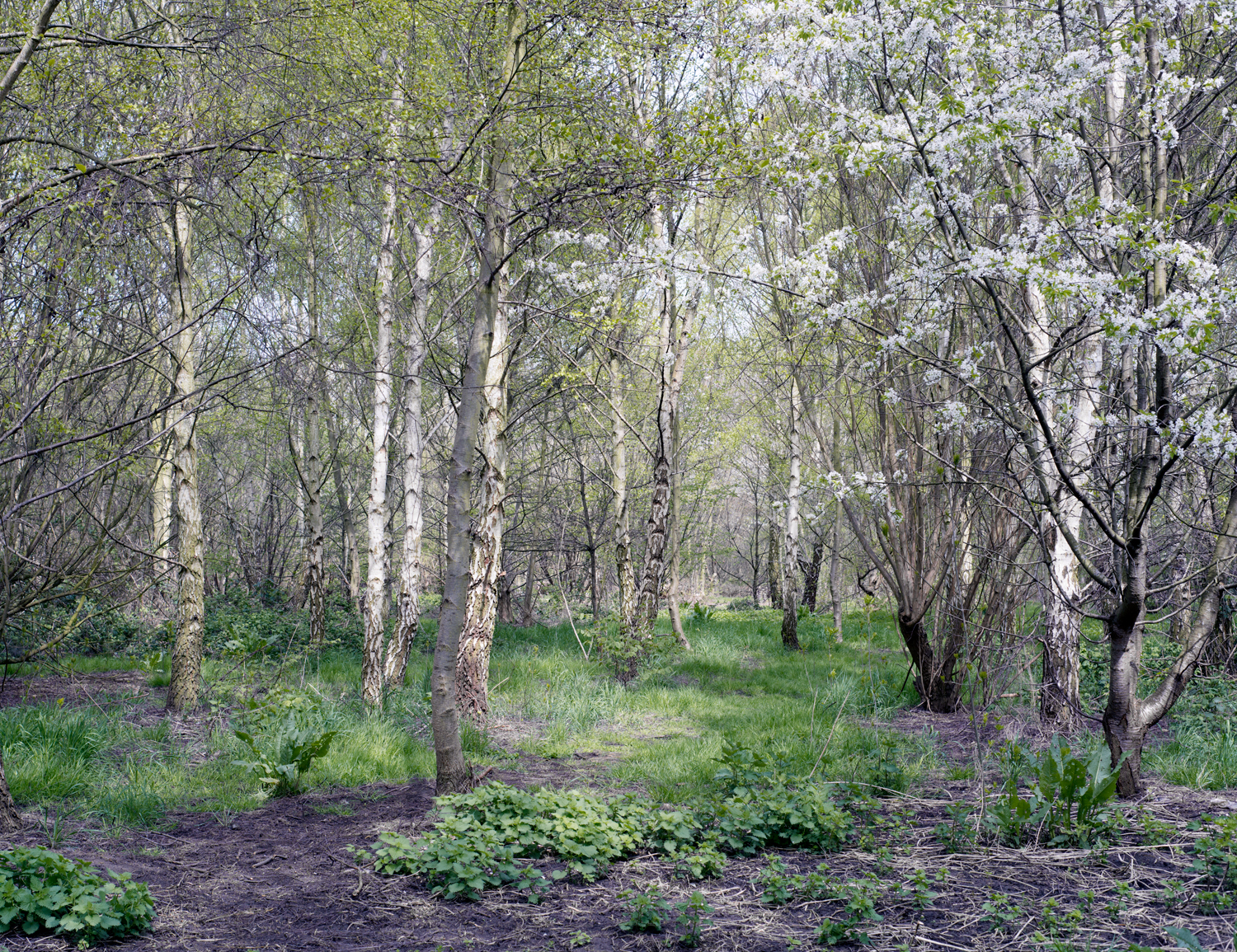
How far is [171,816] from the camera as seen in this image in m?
4.55

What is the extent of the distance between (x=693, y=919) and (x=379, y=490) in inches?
235

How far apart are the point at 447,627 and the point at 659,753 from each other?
2205 millimetres

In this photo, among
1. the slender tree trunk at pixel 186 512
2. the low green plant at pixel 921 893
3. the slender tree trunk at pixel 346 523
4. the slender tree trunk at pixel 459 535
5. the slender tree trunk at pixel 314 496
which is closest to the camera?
the low green plant at pixel 921 893

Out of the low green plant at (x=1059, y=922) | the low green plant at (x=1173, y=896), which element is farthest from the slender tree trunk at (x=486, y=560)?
the low green plant at (x=1173, y=896)

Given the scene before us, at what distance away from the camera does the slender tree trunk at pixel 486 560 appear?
6875mm

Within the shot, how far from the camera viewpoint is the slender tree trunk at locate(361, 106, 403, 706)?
7.73m

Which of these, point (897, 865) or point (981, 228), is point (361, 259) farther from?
point (897, 865)

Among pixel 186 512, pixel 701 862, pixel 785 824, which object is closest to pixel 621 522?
pixel 186 512

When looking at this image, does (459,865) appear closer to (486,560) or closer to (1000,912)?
(1000,912)

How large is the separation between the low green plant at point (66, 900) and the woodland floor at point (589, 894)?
7cm

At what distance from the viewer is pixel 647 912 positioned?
10.1ft

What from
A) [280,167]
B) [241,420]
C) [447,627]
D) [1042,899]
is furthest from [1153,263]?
[241,420]

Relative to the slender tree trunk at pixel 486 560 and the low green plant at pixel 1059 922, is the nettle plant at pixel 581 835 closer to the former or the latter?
the low green plant at pixel 1059 922

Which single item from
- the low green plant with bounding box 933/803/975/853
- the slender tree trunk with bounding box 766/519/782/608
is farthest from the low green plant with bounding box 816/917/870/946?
the slender tree trunk with bounding box 766/519/782/608
